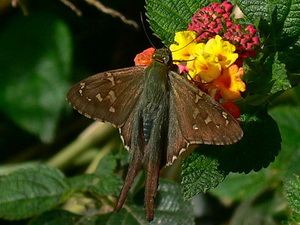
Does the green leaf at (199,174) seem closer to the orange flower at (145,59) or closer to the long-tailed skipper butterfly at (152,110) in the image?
the long-tailed skipper butterfly at (152,110)

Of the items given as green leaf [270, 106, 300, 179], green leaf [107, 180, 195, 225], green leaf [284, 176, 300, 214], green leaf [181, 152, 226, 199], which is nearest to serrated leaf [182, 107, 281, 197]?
green leaf [181, 152, 226, 199]

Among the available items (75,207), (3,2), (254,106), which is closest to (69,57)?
(3,2)

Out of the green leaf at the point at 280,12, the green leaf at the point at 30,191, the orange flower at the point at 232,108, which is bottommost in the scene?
the green leaf at the point at 30,191

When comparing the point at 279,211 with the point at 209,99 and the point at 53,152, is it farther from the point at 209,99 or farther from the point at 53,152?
the point at 209,99

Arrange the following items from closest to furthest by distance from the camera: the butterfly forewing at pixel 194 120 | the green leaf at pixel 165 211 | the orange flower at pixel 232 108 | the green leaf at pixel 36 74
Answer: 1. the butterfly forewing at pixel 194 120
2. the orange flower at pixel 232 108
3. the green leaf at pixel 165 211
4. the green leaf at pixel 36 74

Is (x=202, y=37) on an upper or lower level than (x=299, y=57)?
upper

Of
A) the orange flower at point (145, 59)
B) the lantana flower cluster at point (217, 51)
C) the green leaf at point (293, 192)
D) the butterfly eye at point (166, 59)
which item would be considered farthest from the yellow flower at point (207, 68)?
the green leaf at point (293, 192)

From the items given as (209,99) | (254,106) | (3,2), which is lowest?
(3,2)
